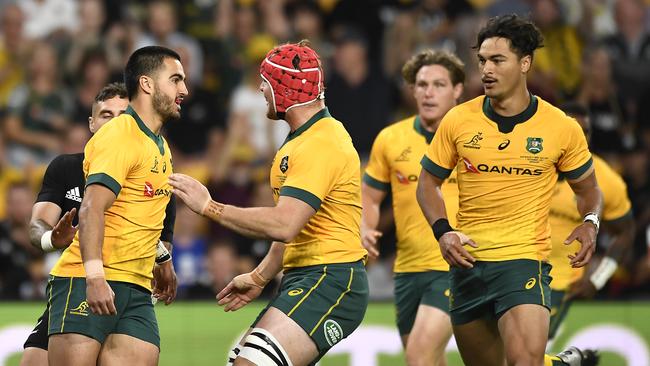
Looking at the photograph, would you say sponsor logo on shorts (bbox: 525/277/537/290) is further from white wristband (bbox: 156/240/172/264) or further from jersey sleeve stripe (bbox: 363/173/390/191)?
jersey sleeve stripe (bbox: 363/173/390/191)

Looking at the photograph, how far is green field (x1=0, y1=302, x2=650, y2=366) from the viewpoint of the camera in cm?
1089

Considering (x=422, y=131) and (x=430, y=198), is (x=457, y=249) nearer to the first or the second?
(x=430, y=198)

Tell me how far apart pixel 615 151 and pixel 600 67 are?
100 centimetres

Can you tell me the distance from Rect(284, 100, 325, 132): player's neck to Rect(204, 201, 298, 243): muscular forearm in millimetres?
646

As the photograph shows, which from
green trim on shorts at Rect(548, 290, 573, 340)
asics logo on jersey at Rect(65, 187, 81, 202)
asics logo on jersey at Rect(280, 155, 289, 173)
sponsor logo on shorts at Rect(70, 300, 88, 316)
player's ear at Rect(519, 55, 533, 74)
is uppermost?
player's ear at Rect(519, 55, 533, 74)

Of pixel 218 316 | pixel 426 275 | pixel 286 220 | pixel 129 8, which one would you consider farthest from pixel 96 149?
pixel 129 8

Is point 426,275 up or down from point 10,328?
up

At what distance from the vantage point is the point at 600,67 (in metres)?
12.8

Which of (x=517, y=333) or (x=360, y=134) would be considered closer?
(x=517, y=333)

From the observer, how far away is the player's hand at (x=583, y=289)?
892 centimetres

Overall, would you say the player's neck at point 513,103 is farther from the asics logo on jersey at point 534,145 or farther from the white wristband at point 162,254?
the white wristband at point 162,254

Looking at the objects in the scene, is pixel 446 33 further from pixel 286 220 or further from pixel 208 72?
pixel 286 220

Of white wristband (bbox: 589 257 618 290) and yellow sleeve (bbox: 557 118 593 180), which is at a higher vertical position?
yellow sleeve (bbox: 557 118 593 180)

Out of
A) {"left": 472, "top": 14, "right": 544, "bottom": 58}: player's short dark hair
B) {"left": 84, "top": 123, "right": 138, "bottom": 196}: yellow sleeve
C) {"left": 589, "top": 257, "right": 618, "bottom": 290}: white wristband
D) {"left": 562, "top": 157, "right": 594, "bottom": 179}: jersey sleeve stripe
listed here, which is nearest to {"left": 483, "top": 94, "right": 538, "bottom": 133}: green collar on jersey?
{"left": 472, "top": 14, "right": 544, "bottom": 58}: player's short dark hair
